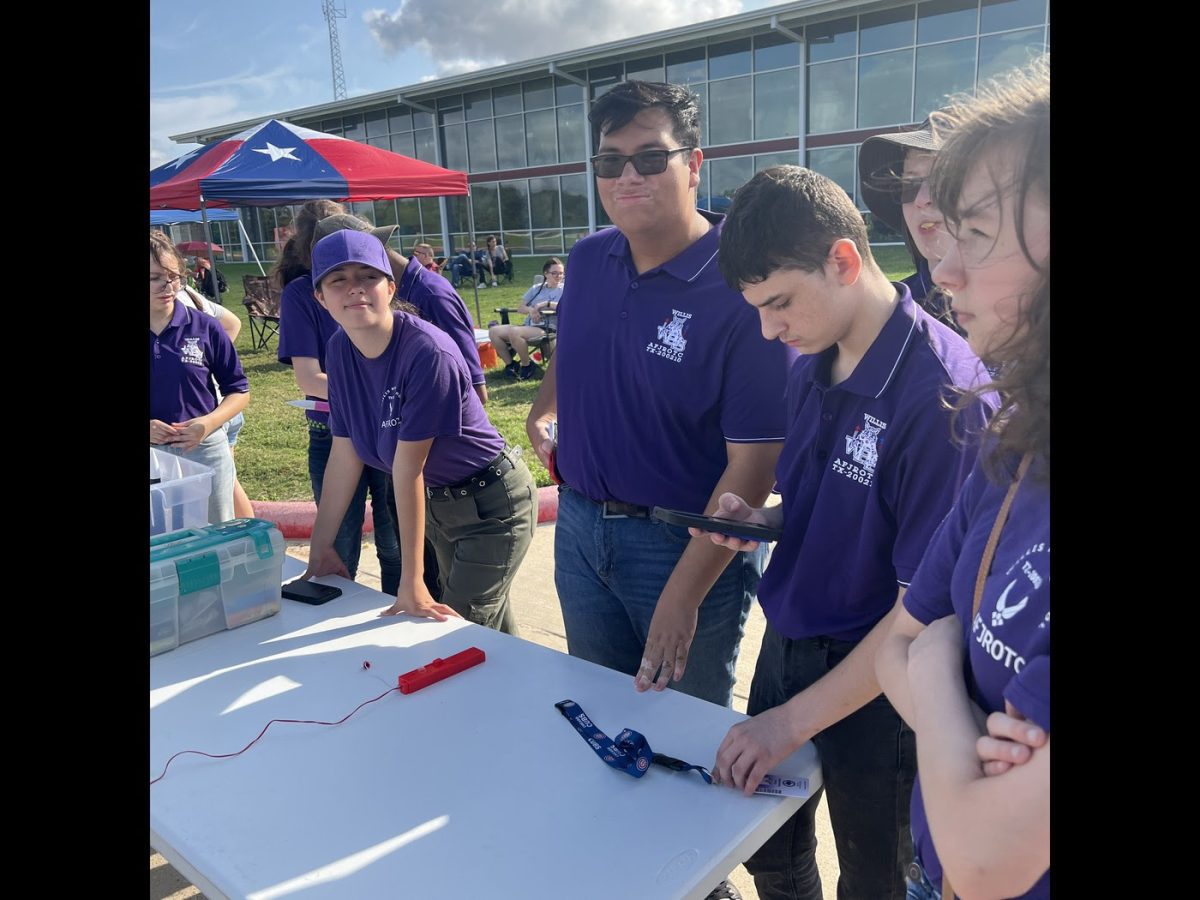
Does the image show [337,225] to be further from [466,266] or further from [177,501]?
[466,266]

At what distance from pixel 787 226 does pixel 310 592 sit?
61.6 inches

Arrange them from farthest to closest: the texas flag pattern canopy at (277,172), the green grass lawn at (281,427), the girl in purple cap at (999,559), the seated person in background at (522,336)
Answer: the seated person in background at (522,336) → the texas flag pattern canopy at (277,172) → the green grass lawn at (281,427) → the girl in purple cap at (999,559)

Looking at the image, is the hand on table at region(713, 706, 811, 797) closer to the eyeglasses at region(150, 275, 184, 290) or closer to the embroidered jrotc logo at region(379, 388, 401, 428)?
the embroidered jrotc logo at region(379, 388, 401, 428)

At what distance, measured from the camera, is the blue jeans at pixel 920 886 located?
42.8 inches

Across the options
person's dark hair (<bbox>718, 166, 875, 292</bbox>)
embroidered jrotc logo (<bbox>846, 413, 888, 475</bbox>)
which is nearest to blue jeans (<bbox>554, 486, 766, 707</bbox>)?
embroidered jrotc logo (<bbox>846, 413, 888, 475</bbox>)

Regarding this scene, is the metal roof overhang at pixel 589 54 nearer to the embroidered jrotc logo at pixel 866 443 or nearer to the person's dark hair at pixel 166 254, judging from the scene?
the person's dark hair at pixel 166 254

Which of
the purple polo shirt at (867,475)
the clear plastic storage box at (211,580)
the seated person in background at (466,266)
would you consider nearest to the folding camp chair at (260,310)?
the seated person in background at (466,266)

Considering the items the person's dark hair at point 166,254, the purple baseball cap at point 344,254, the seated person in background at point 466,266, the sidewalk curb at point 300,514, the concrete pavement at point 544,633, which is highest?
the seated person in background at point 466,266

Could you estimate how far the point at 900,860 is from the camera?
1508 millimetres

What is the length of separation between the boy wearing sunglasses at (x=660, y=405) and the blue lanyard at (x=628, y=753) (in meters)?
0.34

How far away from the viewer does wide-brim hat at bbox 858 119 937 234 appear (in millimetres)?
2326

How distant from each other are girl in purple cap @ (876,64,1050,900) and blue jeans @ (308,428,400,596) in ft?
8.90

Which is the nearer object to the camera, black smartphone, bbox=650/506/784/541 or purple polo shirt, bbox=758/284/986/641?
purple polo shirt, bbox=758/284/986/641
